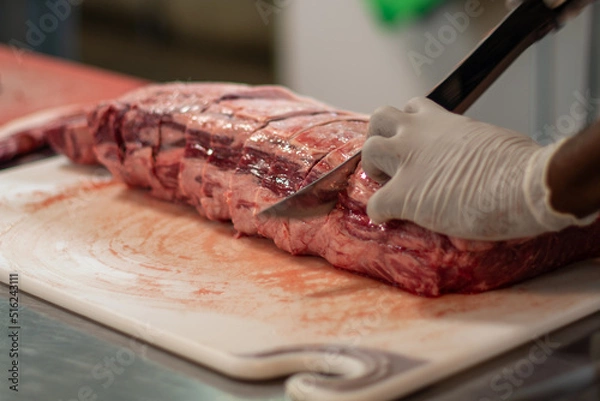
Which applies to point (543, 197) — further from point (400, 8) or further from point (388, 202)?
point (400, 8)

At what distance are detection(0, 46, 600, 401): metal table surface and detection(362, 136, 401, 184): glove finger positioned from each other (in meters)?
0.52

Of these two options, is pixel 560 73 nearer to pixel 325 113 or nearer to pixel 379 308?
pixel 325 113

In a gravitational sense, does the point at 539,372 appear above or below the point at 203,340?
above

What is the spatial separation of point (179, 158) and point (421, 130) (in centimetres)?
97

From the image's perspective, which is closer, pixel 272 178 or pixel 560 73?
pixel 272 178

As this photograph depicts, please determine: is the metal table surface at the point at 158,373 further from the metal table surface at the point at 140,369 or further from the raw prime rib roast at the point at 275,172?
the raw prime rib roast at the point at 275,172

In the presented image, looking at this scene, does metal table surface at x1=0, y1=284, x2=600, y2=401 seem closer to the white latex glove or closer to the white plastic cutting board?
the white plastic cutting board

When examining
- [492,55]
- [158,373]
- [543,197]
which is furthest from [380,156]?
[158,373]

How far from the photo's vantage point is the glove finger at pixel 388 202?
2.18 m

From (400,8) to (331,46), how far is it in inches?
27.8

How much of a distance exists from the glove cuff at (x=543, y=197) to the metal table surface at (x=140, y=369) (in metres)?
0.26

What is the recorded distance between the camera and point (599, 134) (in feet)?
6.26

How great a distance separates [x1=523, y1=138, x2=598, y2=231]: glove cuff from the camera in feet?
6.55

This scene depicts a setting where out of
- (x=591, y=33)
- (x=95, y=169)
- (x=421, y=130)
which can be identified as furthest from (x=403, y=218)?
(x=591, y=33)
